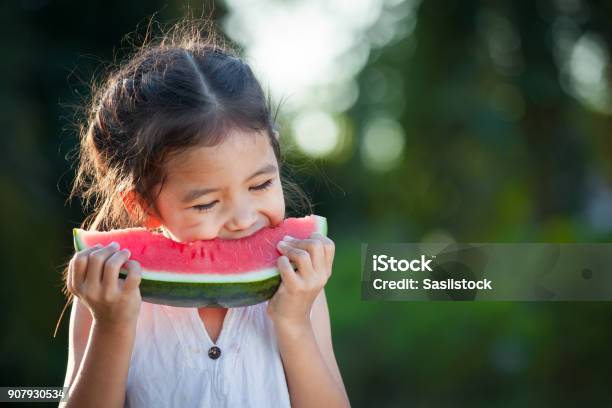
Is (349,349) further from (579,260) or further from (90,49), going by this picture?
(90,49)

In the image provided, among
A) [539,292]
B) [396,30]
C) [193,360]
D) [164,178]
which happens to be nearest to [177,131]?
[164,178]

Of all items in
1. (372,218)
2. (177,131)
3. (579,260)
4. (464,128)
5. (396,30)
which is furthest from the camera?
(372,218)

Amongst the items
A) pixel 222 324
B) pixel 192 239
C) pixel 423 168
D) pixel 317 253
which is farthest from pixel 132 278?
pixel 423 168

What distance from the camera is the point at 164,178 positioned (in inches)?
85.4

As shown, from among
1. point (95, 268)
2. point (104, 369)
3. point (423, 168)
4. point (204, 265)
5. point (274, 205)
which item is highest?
point (423, 168)

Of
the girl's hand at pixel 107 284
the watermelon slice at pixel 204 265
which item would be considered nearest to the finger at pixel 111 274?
the girl's hand at pixel 107 284

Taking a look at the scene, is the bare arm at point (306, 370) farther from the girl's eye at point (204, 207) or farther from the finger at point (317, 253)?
the girl's eye at point (204, 207)

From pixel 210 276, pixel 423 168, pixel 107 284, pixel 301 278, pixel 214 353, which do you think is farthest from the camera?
pixel 423 168

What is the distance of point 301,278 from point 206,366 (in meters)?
0.37

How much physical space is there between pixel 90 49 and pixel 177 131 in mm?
5465

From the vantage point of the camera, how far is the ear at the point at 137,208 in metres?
2.29

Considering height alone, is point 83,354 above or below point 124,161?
below

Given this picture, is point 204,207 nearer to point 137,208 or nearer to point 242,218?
point 242,218

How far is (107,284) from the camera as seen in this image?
1.99 metres
